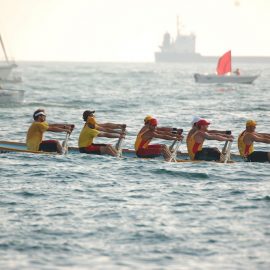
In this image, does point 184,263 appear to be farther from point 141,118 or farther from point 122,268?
point 141,118

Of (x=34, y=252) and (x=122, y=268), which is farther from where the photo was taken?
(x=34, y=252)

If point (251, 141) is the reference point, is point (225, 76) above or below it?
above

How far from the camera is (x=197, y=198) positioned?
59.6ft

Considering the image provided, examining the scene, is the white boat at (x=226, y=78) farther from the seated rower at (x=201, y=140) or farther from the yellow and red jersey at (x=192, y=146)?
the yellow and red jersey at (x=192, y=146)

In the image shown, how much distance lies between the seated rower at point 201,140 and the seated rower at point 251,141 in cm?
48

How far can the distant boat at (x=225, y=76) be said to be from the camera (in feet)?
311

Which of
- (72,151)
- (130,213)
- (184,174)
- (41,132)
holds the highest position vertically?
(41,132)

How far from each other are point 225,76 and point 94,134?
76.0m

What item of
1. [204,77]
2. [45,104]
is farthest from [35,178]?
[204,77]

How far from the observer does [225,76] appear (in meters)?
96.8

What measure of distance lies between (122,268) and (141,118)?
3308cm

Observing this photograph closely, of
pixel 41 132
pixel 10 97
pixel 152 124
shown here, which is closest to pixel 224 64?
pixel 10 97

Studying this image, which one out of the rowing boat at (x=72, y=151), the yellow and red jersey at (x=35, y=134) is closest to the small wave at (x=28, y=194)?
the yellow and red jersey at (x=35, y=134)

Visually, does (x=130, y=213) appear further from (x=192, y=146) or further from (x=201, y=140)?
(x=192, y=146)
